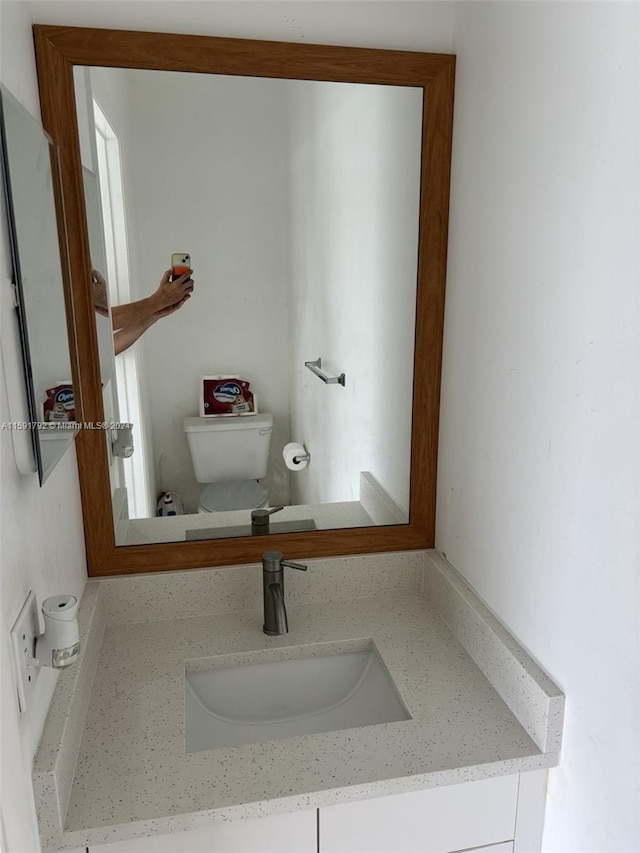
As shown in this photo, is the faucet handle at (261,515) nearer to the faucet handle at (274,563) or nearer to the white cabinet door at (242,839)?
the faucet handle at (274,563)

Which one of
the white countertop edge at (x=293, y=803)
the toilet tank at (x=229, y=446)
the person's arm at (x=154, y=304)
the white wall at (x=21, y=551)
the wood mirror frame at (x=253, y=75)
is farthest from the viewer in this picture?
the toilet tank at (x=229, y=446)

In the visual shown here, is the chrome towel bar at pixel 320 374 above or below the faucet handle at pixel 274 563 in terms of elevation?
above

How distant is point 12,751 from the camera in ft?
2.62

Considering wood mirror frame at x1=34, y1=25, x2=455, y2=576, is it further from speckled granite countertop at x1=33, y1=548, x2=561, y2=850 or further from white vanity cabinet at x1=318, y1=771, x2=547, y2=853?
white vanity cabinet at x1=318, y1=771, x2=547, y2=853

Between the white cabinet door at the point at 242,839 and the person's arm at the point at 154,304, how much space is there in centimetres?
90

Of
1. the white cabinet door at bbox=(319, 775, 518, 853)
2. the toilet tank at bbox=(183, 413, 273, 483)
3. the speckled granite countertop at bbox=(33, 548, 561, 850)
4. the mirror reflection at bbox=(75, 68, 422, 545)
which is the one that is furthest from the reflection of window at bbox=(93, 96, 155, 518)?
the white cabinet door at bbox=(319, 775, 518, 853)

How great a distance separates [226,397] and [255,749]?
72 cm

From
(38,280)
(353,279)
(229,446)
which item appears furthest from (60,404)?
(353,279)

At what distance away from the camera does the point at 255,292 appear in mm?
1401

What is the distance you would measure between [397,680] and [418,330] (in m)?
0.75

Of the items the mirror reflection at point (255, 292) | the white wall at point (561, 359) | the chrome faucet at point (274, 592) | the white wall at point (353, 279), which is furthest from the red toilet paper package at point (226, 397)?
the white wall at point (561, 359)

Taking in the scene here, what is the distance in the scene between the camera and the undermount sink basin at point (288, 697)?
128 cm

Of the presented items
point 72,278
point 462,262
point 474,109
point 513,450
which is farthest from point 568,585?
point 72,278

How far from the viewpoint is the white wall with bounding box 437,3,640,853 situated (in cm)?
86
